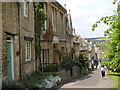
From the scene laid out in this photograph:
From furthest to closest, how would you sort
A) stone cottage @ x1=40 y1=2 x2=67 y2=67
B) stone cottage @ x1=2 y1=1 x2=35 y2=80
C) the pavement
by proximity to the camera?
stone cottage @ x1=40 y1=2 x2=67 y2=67, the pavement, stone cottage @ x1=2 y1=1 x2=35 y2=80

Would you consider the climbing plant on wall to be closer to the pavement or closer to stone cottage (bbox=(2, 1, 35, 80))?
stone cottage (bbox=(2, 1, 35, 80))

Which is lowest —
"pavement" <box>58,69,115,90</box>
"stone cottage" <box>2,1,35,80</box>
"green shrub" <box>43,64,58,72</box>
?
"pavement" <box>58,69,115,90</box>

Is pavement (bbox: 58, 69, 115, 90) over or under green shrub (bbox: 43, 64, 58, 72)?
under

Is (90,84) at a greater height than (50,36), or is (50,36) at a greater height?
(50,36)

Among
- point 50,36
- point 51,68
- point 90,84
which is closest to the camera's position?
point 90,84

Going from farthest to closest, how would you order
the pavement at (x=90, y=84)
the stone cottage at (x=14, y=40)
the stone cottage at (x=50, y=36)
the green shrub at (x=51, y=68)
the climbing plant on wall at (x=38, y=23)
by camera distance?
1. the stone cottage at (x=50, y=36)
2. the green shrub at (x=51, y=68)
3. the climbing plant on wall at (x=38, y=23)
4. the pavement at (x=90, y=84)
5. the stone cottage at (x=14, y=40)

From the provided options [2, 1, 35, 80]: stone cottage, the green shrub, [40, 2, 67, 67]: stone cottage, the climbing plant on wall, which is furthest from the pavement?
[40, 2, 67, 67]: stone cottage

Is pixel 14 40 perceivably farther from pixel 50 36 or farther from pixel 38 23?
pixel 50 36

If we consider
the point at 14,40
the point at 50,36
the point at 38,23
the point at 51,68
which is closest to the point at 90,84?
the point at 51,68

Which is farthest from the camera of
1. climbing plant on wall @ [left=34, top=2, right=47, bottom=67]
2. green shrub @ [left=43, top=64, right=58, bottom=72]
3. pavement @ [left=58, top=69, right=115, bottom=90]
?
green shrub @ [left=43, top=64, right=58, bottom=72]

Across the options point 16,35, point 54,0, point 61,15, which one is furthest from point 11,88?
point 61,15

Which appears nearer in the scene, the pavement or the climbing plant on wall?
the pavement

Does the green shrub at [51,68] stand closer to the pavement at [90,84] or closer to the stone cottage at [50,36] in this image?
the stone cottage at [50,36]

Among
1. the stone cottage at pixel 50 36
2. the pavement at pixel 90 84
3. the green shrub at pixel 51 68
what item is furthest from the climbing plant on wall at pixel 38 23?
the pavement at pixel 90 84
